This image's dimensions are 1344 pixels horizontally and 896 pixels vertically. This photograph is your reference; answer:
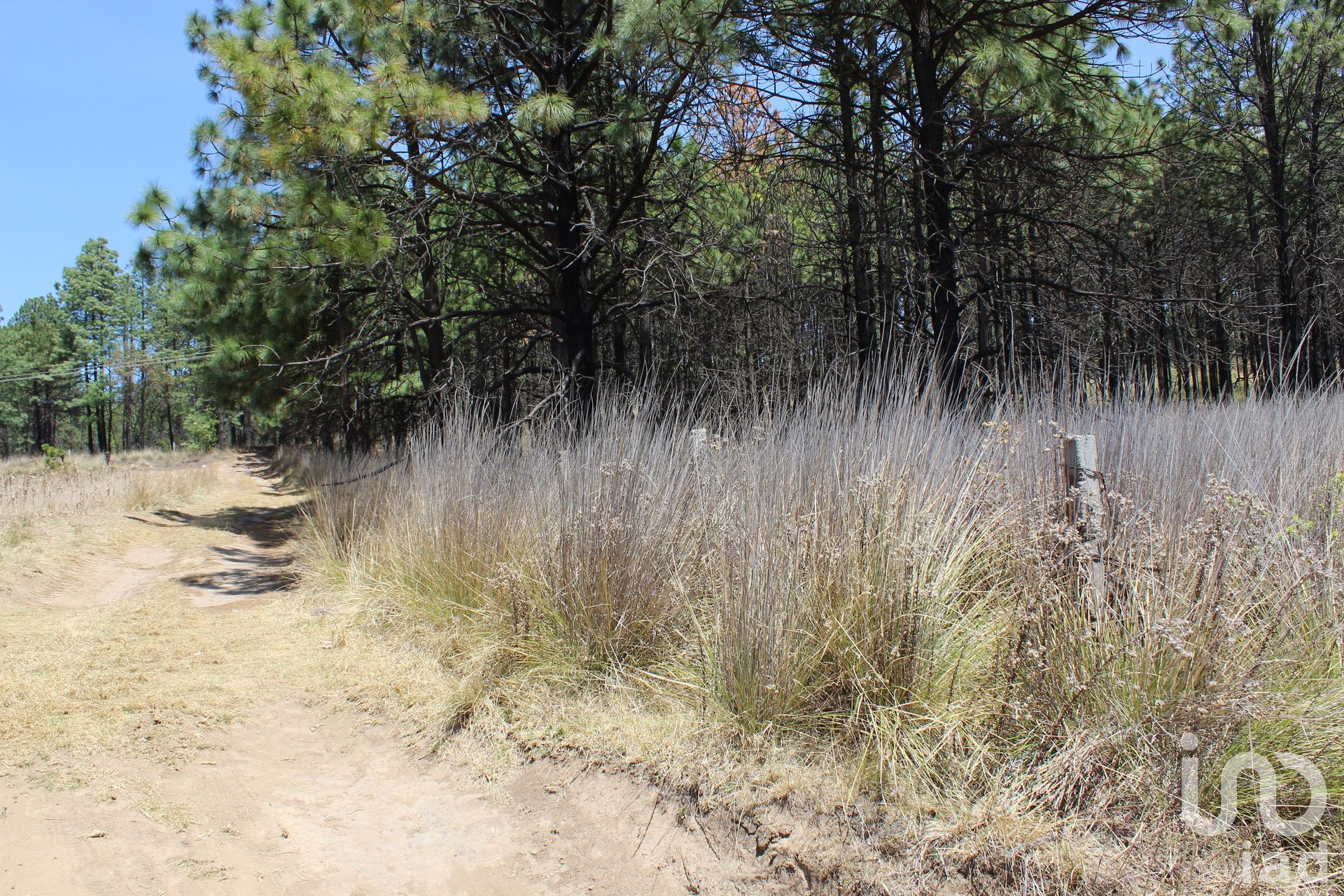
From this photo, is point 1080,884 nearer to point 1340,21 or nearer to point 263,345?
point 263,345

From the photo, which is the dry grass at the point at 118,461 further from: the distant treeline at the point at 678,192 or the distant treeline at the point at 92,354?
the distant treeline at the point at 678,192

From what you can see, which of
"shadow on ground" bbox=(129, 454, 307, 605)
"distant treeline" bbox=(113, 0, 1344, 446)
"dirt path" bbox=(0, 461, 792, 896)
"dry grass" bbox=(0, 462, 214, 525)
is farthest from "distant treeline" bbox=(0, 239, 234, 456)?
"dirt path" bbox=(0, 461, 792, 896)

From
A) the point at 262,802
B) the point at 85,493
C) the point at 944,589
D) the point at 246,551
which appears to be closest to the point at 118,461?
the point at 85,493

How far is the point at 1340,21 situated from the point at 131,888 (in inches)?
704

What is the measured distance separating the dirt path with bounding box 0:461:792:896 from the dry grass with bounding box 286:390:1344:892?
0.38 m

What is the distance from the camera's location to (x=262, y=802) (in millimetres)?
3389

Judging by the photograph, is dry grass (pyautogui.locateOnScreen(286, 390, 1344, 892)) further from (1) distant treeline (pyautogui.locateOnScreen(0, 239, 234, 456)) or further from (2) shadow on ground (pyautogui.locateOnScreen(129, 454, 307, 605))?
(1) distant treeline (pyautogui.locateOnScreen(0, 239, 234, 456))

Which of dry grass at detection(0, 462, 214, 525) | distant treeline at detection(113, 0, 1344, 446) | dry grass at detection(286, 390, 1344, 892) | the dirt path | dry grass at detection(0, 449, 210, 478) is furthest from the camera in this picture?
dry grass at detection(0, 449, 210, 478)

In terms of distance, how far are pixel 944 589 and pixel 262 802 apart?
9.82 feet

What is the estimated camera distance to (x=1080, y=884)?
7.31ft

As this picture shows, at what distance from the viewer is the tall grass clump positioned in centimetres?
250

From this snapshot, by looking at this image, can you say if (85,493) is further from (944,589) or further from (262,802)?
(944,589)

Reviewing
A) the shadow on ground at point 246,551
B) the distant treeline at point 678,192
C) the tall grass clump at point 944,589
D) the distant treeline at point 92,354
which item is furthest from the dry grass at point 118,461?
the tall grass clump at point 944,589

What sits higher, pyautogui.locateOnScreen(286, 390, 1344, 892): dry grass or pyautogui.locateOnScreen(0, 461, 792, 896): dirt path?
pyautogui.locateOnScreen(286, 390, 1344, 892): dry grass
